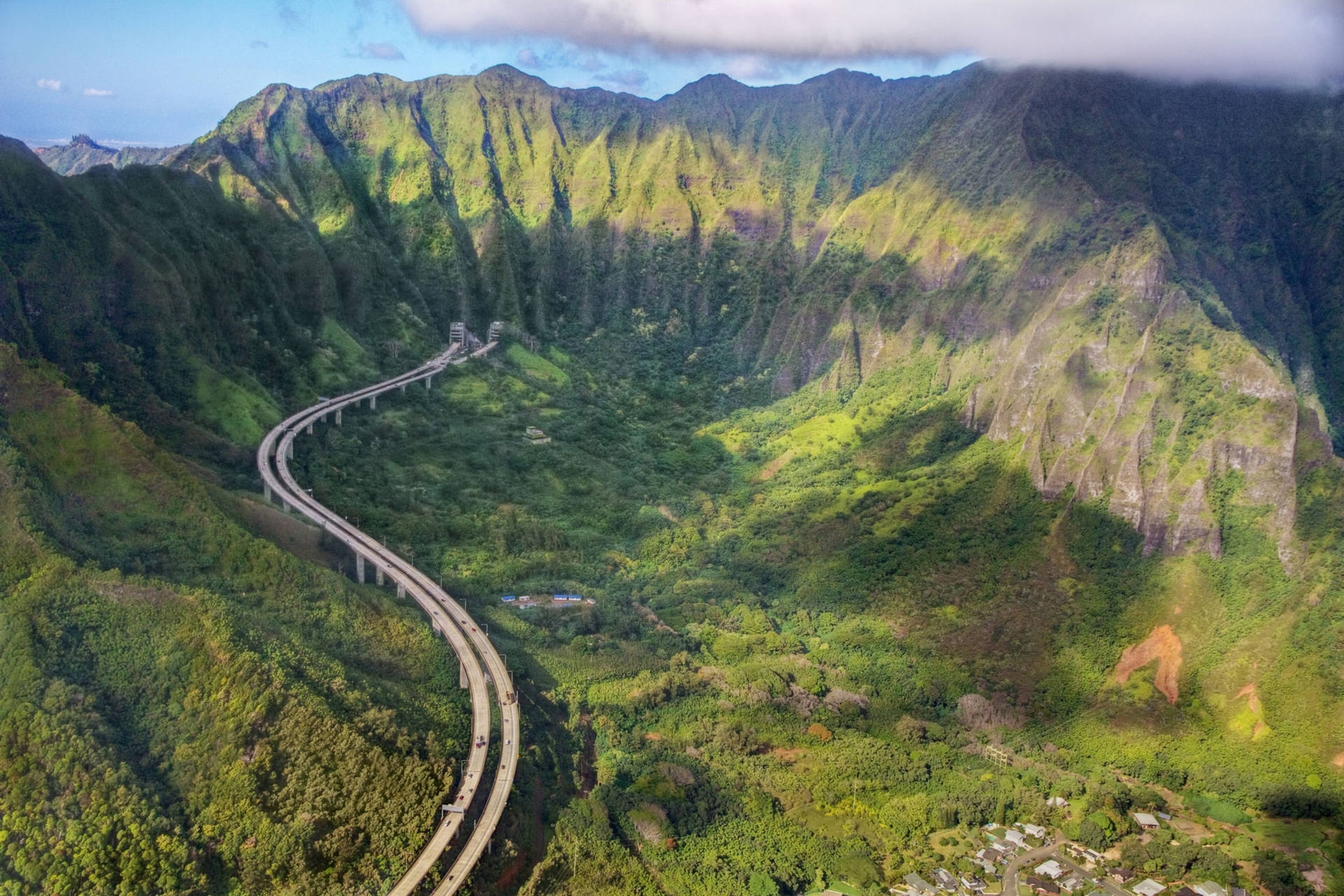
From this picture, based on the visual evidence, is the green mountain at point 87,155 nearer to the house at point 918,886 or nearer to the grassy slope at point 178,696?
the grassy slope at point 178,696

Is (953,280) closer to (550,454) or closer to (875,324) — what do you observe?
(875,324)

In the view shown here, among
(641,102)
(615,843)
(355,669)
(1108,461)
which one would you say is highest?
(641,102)

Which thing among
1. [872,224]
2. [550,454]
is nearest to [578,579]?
[550,454]

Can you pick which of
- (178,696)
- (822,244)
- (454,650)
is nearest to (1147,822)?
(454,650)

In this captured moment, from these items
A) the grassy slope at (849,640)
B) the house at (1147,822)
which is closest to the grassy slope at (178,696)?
the grassy slope at (849,640)

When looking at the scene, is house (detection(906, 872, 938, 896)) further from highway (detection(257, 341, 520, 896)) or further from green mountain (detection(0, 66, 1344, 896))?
highway (detection(257, 341, 520, 896))

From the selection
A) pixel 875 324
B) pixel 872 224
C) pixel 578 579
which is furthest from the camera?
pixel 872 224

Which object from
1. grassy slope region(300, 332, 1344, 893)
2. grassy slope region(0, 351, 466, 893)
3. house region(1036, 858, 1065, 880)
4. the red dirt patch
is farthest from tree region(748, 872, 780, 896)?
the red dirt patch
